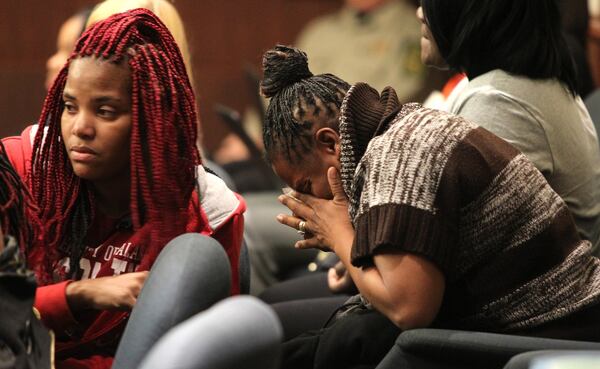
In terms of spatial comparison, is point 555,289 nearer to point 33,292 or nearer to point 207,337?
point 207,337

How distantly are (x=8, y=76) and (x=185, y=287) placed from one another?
4.08m

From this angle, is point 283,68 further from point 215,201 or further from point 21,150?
point 21,150

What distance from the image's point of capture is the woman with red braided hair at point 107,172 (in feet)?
6.06

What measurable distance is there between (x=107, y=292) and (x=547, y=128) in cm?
103

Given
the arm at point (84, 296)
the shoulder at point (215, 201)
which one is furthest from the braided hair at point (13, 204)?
the shoulder at point (215, 201)

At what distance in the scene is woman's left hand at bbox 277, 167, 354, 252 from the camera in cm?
196

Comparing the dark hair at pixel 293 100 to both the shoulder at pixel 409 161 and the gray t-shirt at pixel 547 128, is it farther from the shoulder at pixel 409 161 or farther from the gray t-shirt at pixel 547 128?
the gray t-shirt at pixel 547 128

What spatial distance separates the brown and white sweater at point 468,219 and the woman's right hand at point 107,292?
371mm

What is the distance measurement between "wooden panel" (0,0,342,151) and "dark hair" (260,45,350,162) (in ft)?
11.0

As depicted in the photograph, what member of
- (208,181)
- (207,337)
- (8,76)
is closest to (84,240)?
(208,181)

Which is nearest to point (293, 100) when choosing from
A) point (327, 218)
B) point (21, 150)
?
point (327, 218)

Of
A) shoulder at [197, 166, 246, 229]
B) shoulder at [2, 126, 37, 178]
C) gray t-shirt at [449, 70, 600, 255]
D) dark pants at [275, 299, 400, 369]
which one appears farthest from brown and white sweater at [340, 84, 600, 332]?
shoulder at [2, 126, 37, 178]

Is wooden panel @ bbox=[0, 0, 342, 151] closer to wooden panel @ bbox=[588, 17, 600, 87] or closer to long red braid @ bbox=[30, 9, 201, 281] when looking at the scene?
wooden panel @ bbox=[588, 17, 600, 87]

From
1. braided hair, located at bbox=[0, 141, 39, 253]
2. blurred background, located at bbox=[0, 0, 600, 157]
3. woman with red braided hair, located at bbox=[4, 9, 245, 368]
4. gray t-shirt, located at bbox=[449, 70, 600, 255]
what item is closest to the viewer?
braided hair, located at bbox=[0, 141, 39, 253]
